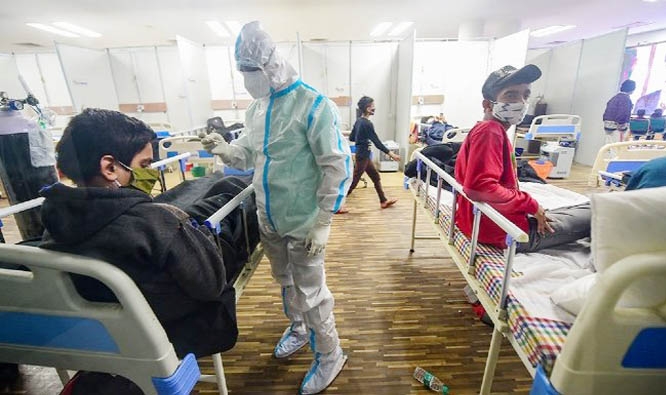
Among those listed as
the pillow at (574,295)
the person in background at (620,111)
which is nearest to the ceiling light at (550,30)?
the person in background at (620,111)

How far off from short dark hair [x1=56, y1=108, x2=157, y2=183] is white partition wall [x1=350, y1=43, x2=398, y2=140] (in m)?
5.82

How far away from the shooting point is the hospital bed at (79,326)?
2.44 ft

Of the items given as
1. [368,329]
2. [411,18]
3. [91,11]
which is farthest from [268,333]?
[411,18]

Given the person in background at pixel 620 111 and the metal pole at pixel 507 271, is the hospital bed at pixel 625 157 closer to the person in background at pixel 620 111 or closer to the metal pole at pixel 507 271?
the person in background at pixel 620 111

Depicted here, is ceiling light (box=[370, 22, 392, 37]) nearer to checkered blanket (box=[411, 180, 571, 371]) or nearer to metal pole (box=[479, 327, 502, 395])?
checkered blanket (box=[411, 180, 571, 371])

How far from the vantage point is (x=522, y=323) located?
3.29 ft

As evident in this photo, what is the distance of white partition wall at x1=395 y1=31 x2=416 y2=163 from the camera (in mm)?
5023

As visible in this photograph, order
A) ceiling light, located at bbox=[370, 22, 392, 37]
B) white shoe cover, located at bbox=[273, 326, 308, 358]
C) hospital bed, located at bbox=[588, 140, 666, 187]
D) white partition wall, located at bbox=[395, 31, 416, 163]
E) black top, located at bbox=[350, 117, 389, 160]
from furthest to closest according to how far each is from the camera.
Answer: ceiling light, located at bbox=[370, 22, 392, 37], white partition wall, located at bbox=[395, 31, 416, 163], black top, located at bbox=[350, 117, 389, 160], hospital bed, located at bbox=[588, 140, 666, 187], white shoe cover, located at bbox=[273, 326, 308, 358]

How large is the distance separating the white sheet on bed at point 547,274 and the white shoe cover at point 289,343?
3.84 feet

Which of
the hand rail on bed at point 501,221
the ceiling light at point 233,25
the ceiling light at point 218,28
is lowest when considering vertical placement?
the hand rail on bed at point 501,221

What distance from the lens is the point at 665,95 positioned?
6527mm

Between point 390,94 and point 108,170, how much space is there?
6.08m

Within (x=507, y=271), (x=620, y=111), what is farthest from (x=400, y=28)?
(x=507, y=271)

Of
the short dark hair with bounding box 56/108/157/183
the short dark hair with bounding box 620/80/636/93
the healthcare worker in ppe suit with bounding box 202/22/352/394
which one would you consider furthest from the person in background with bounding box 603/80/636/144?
the short dark hair with bounding box 56/108/157/183
